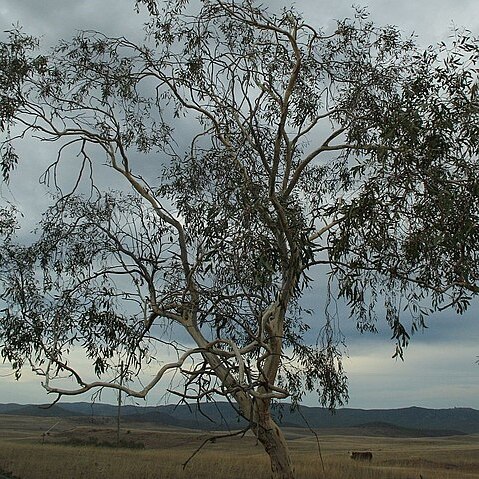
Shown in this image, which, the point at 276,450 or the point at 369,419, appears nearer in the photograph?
the point at 276,450

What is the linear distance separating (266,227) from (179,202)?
257cm

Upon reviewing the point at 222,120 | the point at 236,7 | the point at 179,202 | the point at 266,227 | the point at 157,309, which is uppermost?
the point at 236,7

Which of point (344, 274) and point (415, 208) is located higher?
point (415, 208)

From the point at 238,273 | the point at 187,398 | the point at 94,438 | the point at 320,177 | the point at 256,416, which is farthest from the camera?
the point at 94,438

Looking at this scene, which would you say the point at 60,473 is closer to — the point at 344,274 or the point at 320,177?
the point at 320,177

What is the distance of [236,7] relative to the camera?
34.9 ft

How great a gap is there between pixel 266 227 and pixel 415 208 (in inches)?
65.4

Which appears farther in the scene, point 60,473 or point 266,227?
point 60,473

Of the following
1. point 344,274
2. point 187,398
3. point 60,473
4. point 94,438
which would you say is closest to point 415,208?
point 344,274

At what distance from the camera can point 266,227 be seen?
8531mm

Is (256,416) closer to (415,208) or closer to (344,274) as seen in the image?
(344,274)

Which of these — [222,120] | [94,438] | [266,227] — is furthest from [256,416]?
[94,438]

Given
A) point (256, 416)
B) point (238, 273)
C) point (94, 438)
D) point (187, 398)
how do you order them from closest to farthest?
point (187, 398)
point (238, 273)
point (256, 416)
point (94, 438)

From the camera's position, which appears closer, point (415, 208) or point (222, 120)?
point (415, 208)
